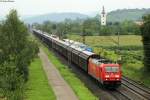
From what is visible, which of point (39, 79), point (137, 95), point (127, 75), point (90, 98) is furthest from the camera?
point (127, 75)

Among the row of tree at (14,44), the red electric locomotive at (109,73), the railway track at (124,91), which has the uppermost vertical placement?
the row of tree at (14,44)

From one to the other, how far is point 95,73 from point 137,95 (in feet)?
28.6

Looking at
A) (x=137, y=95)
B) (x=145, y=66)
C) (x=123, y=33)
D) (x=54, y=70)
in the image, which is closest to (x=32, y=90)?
(x=137, y=95)

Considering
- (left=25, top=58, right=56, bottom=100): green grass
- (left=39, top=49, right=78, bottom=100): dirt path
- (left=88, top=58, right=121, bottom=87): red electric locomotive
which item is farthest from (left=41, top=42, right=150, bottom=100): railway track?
(left=25, top=58, right=56, bottom=100): green grass

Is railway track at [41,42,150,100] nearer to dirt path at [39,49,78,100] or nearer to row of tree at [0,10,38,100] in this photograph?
dirt path at [39,49,78,100]

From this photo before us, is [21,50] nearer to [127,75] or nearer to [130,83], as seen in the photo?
[130,83]

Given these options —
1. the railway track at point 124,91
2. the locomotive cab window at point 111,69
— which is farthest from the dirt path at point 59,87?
the locomotive cab window at point 111,69

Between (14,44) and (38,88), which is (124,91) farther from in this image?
(14,44)

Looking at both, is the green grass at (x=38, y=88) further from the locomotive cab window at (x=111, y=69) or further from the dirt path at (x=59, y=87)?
the locomotive cab window at (x=111, y=69)

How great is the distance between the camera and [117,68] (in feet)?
163

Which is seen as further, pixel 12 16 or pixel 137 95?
pixel 12 16

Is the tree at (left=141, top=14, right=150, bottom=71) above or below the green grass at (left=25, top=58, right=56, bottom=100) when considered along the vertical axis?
above

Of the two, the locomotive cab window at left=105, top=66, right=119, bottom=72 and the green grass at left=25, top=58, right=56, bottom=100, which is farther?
the locomotive cab window at left=105, top=66, right=119, bottom=72

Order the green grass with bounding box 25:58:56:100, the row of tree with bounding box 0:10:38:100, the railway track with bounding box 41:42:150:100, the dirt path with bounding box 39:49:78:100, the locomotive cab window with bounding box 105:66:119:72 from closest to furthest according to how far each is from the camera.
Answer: the green grass with bounding box 25:58:56:100
the dirt path with bounding box 39:49:78:100
the row of tree with bounding box 0:10:38:100
the railway track with bounding box 41:42:150:100
the locomotive cab window with bounding box 105:66:119:72
